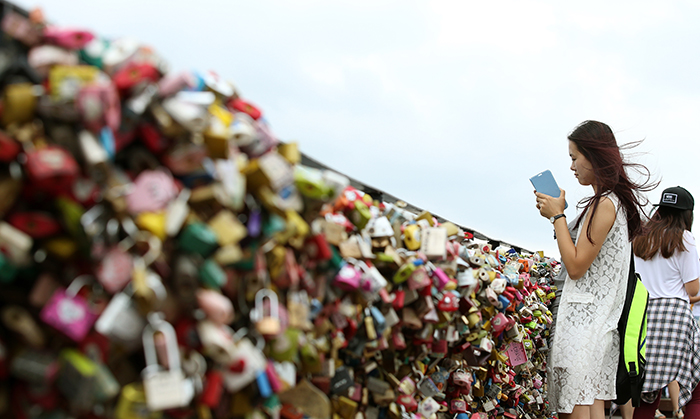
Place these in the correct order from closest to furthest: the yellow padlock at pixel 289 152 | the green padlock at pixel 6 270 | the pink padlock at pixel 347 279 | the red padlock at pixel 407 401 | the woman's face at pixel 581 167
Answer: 1. the green padlock at pixel 6 270
2. the yellow padlock at pixel 289 152
3. the pink padlock at pixel 347 279
4. the red padlock at pixel 407 401
5. the woman's face at pixel 581 167

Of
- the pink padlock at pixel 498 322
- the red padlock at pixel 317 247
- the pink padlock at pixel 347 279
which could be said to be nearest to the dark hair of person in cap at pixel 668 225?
the pink padlock at pixel 498 322

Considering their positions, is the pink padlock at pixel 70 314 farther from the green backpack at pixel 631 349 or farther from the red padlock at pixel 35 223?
the green backpack at pixel 631 349

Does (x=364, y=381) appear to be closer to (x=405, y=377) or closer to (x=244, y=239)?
(x=405, y=377)

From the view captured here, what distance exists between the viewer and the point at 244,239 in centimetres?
143

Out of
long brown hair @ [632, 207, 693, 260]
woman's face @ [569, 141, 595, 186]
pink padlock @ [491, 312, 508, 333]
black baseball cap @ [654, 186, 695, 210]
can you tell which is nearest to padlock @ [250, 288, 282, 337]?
pink padlock @ [491, 312, 508, 333]

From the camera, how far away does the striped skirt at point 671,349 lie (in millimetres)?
4268

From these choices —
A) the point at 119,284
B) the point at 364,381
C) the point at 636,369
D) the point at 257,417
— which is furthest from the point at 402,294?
the point at 636,369

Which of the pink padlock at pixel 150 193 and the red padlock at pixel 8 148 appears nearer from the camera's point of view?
the red padlock at pixel 8 148

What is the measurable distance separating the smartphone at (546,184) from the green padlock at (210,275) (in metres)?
2.87

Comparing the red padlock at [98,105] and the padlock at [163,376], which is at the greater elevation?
the red padlock at [98,105]

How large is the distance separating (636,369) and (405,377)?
158 cm

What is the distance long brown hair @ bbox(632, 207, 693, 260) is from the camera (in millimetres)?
4840

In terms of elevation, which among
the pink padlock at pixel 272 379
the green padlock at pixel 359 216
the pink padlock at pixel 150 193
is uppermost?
the pink padlock at pixel 150 193

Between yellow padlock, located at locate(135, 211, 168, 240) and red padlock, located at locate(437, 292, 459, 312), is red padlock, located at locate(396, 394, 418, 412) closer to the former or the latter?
red padlock, located at locate(437, 292, 459, 312)
